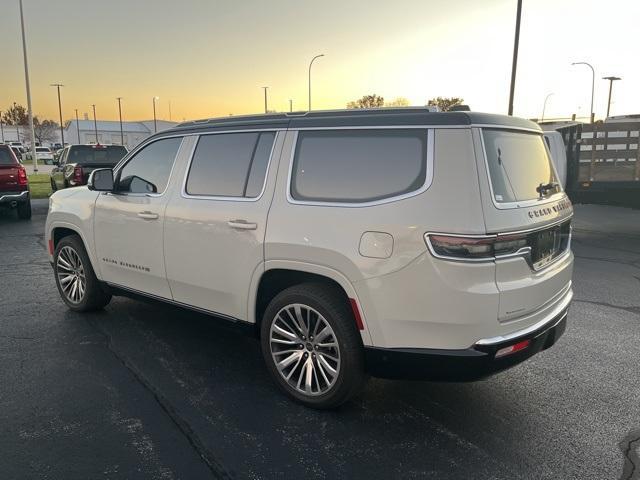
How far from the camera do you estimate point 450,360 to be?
9.28 feet

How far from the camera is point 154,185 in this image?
439 cm

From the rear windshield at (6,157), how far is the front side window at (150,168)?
8.84m

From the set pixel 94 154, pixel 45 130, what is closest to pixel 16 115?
pixel 45 130

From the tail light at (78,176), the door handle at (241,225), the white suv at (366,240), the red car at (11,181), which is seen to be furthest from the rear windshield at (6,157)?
the door handle at (241,225)

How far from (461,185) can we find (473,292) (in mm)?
578

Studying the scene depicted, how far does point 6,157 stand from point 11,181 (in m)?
0.73

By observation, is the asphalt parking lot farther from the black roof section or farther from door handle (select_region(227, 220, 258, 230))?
the black roof section

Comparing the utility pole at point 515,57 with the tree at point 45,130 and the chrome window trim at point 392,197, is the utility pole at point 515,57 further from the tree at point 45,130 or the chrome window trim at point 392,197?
the tree at point 45,130

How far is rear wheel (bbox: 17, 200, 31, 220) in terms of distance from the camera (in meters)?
12.1

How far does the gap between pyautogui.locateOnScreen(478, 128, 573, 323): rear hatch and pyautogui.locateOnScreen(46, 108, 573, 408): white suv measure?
13 millimetres

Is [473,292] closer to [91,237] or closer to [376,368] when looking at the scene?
[376,368]

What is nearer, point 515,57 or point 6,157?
point 6,157

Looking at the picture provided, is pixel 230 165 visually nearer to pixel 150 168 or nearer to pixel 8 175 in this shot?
pixel 150 168

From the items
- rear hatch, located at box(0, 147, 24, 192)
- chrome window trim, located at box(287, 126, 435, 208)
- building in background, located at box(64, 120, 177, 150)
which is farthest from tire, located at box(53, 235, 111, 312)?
building in background, located at box(64, 120, 177, 150)
